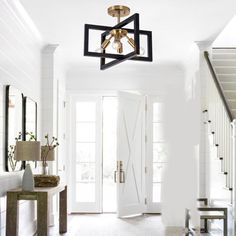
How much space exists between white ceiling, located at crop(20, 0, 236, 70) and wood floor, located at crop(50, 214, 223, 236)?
2.83 meters

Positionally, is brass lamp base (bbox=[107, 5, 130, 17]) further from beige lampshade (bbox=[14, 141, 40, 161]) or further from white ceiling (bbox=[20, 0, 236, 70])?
beige lampshade (bbox=[14, 141, 40, 161])

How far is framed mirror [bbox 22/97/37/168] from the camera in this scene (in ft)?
18.1

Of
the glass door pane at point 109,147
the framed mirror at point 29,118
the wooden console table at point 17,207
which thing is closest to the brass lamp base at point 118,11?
the framed mirror at point 29,118

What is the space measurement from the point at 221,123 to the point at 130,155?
9.64 ft

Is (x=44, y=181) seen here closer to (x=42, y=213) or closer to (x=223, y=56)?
(x=42, y=213)

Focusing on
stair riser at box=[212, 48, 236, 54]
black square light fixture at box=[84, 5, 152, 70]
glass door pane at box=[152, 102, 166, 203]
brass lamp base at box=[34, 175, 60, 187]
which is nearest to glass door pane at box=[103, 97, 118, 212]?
glass door pane at box=[152, 102, 166, 203]

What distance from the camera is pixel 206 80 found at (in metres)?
6.66

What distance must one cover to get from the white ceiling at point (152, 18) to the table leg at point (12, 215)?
214 cm

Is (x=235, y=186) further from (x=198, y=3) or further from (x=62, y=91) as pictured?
(x=62, y=91)

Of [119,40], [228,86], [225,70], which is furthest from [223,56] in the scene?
[119,40]

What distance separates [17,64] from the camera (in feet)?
17.1

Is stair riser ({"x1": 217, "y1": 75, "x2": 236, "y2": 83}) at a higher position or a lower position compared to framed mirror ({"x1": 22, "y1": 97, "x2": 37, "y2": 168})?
higher

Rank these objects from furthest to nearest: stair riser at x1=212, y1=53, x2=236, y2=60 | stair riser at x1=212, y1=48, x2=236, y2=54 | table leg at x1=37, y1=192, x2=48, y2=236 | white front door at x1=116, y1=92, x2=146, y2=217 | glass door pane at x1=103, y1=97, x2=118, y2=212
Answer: glass door pane at x1=103, y1=97, x2=118, y2=212, white front door at x1=116, y1=92, x2=146, y2=217, stair riser at x1=212, y1=48, x2=236, y2=54, stair riser at x1=212, y1=53, x2=236, y2=60, table leg at x1=37, y1=192, x2=48, y2=236

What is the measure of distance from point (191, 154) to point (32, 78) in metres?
2.79
